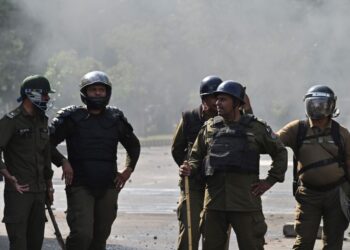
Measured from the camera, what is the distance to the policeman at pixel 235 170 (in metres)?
7.83

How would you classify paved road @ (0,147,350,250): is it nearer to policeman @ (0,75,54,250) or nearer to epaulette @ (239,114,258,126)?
policeman @ (0,75,54,250)

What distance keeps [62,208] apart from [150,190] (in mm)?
3180

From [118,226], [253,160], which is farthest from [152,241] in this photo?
[253,160]

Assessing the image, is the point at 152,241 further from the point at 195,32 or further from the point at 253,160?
the point at 195,32

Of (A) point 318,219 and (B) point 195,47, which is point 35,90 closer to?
(A) point 318,219

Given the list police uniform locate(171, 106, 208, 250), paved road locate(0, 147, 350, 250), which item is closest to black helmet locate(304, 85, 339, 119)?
police uniform locate(171, 106, 208, 250)

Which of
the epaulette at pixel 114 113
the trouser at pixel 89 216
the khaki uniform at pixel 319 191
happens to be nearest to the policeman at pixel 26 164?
the trouser at pixel 89 216

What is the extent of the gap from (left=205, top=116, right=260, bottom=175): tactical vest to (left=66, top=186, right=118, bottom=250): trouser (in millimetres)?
1131

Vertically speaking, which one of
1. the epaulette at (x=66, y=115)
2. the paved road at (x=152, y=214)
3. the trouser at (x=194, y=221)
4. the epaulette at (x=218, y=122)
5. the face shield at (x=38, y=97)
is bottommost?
the paved road at (x=152, y=214)

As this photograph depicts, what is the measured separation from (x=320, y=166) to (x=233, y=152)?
1.17 meters

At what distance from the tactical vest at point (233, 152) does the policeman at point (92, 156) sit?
1.10 metres

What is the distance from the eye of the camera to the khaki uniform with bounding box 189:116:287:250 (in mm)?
7832

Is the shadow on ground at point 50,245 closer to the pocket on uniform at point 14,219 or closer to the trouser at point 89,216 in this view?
the trouser at point 89,216

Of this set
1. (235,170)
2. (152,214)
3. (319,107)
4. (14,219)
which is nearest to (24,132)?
(14,219)
